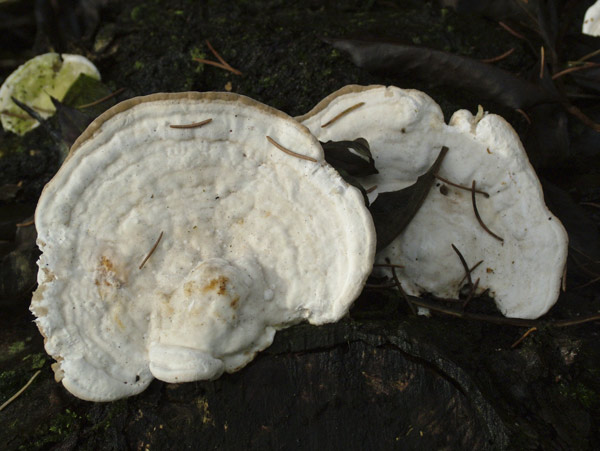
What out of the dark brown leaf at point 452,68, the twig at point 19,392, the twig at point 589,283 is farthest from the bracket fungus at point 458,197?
the twig at point 19,392

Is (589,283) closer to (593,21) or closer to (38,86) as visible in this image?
(593,21)

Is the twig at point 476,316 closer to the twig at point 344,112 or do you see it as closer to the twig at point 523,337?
the twig at point 523,337

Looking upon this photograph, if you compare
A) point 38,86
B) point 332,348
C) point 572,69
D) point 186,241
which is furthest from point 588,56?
point 38,86

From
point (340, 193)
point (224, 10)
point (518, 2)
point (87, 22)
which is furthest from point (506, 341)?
point (87, 22)

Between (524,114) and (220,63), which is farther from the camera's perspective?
(220,63)

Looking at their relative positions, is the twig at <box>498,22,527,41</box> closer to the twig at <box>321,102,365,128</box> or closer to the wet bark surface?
the wet bark surface

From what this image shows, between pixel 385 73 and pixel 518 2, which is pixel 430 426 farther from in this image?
pixel 518 2

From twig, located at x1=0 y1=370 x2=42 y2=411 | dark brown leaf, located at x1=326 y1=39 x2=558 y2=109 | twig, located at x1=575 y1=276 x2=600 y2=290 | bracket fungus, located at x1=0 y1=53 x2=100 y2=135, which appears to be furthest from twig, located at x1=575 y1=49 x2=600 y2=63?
twig, located at x1=0 y1=370 x2=42 y2=411
